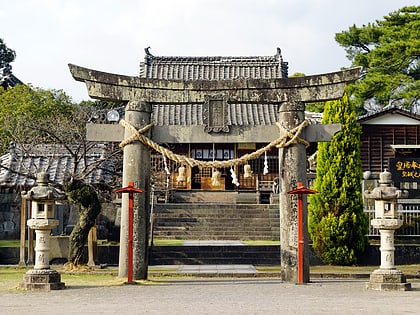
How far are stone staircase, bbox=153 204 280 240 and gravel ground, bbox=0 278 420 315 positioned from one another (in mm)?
12448

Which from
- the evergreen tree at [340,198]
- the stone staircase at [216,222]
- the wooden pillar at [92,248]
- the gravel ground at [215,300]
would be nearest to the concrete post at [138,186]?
the gravel ground at [215,300]

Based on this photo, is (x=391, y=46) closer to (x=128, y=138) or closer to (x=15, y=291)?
(x=128, y=138)

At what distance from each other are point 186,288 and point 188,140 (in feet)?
10.9

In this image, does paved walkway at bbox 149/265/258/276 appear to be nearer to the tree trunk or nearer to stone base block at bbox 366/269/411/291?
the tree trunk

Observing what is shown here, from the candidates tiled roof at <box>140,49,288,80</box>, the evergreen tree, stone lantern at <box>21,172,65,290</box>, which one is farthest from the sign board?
tiled roof at <box>140,49,288,80</box>

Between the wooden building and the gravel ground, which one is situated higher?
the wooden building

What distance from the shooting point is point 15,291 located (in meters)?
12.1

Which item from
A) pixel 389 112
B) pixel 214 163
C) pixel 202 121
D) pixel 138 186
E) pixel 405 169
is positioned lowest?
pixel 138 186

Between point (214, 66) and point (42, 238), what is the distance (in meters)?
33.1

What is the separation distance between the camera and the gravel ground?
9414 millimetres

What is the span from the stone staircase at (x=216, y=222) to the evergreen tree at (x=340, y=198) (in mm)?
6242

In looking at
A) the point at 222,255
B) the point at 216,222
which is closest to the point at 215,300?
the point at 222,255

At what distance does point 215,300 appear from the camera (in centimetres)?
1062

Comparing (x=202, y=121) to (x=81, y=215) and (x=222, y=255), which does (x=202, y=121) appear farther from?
(x=81, y=215)
